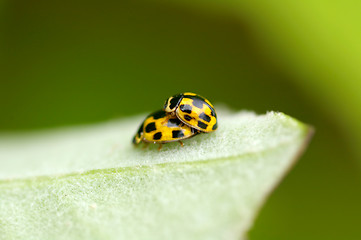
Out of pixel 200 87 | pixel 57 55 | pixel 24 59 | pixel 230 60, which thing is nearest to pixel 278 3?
pixel 230 60

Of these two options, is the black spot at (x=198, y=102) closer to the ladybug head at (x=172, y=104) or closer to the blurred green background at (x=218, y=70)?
the ladybug head at (x=172, y=104)

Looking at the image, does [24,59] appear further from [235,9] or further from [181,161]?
[181,161]

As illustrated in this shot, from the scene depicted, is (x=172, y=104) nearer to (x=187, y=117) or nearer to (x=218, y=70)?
(x=187, y=117)

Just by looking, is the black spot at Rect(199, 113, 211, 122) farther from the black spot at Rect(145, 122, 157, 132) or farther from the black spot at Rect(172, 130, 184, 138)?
the black spot at Rect(145, 122, 157, 132)

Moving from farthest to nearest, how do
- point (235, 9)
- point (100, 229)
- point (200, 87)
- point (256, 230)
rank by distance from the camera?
point (200, 87) → point (235, 9) → point (256, 230) → point (100, 229)

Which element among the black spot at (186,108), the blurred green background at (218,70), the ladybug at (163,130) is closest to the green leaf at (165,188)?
the ladybug at (163,130)

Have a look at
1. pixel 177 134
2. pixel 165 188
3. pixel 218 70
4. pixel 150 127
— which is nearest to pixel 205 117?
pixel 177 134

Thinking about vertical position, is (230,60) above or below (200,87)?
above

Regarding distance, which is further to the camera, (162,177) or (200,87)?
(200,87)
